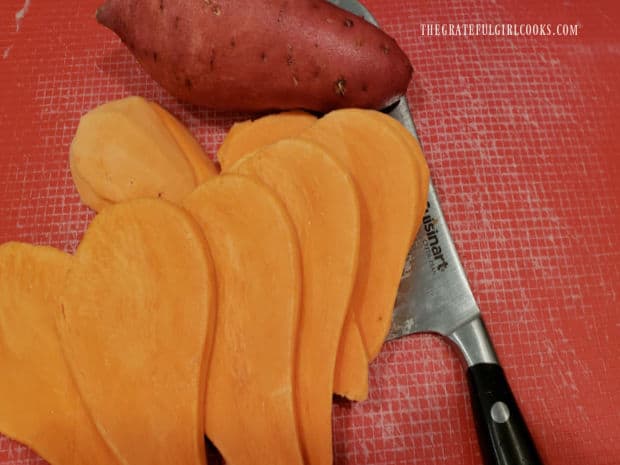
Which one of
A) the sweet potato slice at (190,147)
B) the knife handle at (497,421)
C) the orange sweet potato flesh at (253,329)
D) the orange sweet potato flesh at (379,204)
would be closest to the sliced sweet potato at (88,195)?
the sweet potato slice at (190,147)

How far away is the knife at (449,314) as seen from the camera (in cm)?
93

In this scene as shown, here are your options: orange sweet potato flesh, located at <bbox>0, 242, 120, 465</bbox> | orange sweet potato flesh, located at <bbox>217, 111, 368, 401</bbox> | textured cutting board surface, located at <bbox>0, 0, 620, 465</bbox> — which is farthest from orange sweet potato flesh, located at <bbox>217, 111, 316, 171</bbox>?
orange sweet potato flesh, located at <bbox>0, 242, 120, 465</bbox>

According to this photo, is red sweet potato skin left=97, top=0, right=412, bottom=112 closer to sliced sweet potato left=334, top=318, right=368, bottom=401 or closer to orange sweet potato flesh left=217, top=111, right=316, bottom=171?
orange sweet potato flesh left=217, top=111, right=316, bottom=171

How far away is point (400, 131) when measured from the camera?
39.7 inches

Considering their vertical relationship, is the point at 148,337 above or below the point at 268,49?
below

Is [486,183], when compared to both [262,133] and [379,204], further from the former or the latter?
[262,133]

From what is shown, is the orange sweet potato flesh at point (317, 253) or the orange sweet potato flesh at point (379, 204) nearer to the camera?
the orange sweet potato flesh at point (317, 253)

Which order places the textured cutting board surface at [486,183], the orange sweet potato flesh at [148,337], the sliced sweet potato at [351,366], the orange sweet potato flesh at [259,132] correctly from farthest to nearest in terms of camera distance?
the orange sweet potato flesh at [259,132] → the textured cutting board surface at [486,183] → the sliced sweet potato at [351,366] → the orange sweet potato flesh at [148,337]

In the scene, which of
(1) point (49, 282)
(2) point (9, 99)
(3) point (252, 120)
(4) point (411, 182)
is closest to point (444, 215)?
(4) point (411, 182)

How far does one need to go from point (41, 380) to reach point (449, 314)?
0.75 metres

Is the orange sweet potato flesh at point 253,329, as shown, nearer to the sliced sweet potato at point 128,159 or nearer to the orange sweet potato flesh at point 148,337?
the orange sweet potato flesh at point 148,337

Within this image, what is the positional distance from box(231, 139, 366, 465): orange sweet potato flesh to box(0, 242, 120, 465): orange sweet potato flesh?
33cm

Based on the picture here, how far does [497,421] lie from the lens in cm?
91

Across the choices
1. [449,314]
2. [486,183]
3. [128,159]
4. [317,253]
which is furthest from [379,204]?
[128,159]
